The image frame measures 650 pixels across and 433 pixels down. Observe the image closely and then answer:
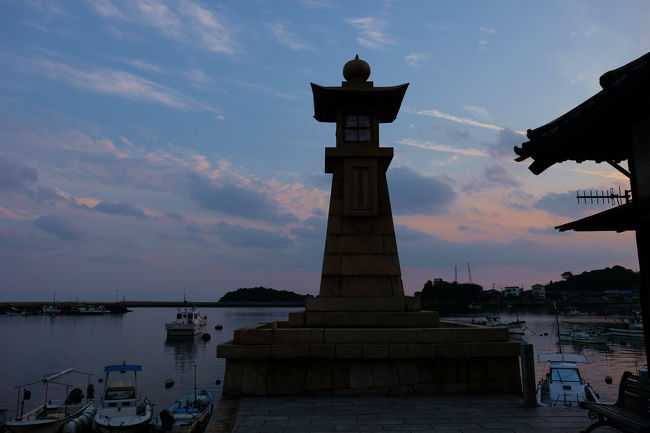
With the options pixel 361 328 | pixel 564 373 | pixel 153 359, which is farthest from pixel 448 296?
pixel 361 328

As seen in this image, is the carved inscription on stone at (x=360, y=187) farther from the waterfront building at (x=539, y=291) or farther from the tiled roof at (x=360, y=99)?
the waterfront building at (x=539, y=291)

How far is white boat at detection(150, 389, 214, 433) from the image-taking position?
20656mm

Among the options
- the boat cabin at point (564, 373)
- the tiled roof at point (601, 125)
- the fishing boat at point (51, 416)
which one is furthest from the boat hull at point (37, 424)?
the boat cabin at point (564, 373)

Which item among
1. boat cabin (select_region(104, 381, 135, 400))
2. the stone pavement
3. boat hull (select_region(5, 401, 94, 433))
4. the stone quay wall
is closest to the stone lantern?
the stone quay wall

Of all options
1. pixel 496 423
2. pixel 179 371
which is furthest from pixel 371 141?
pixel 179 371

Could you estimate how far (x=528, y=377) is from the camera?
7.94m

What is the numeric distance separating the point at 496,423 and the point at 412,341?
3022mm

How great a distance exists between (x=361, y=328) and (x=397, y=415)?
11.2 feet

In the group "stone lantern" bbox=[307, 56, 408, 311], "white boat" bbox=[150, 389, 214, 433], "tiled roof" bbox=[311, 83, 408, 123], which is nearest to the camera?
"stone lantern" bbox=[307, 56, 408, 311]

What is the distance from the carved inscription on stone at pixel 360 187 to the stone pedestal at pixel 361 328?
3 centimetres

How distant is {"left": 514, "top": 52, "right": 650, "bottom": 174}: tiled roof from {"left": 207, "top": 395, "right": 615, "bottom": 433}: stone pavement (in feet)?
14.6

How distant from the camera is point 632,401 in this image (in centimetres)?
554

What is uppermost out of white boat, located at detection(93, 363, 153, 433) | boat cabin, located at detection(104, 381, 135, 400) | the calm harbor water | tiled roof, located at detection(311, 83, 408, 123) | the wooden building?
tiled roof, located at detection(311, 83, 408, 123)

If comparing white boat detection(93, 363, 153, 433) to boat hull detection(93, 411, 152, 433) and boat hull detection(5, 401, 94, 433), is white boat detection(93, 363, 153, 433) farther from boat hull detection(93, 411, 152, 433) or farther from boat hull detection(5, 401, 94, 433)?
boat hull detection(5, 401, 94, 433)
